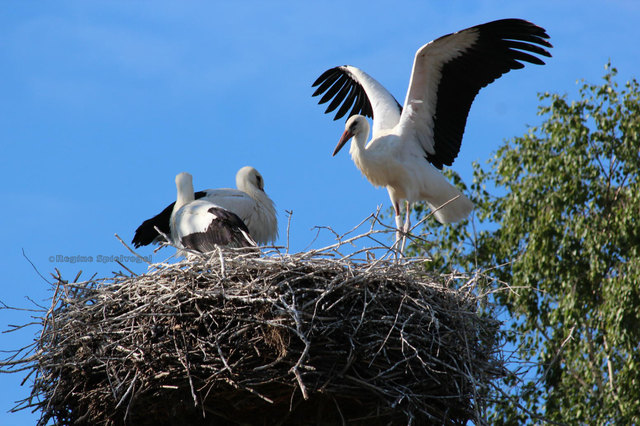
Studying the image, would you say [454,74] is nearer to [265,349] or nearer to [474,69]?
[474,69]

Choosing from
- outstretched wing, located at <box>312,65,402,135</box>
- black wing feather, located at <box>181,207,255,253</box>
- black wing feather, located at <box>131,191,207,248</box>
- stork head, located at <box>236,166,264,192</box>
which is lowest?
black wing feather, located at <box>181,207,255,253</box>

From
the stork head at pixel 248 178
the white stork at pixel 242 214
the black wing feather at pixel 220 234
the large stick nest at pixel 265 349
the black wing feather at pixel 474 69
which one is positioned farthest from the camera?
the stork head at pixel 248 178

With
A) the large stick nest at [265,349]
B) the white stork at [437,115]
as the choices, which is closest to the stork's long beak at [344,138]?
the white stork at [437,115]

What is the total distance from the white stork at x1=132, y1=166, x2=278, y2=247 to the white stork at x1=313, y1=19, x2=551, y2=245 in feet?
2.77

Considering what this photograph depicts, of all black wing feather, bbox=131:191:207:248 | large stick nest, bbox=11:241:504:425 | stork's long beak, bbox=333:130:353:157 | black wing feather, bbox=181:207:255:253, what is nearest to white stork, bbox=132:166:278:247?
black wing feather, bbox=131:191:207:248

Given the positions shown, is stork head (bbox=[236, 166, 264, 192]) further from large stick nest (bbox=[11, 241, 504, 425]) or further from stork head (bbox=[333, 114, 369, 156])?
large stick nest (bbox=[11, 241, 504, 425])

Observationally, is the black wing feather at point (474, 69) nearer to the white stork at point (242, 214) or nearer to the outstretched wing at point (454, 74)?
the outstretched wing at point (454, 74)

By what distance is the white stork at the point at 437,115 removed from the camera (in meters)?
6.73

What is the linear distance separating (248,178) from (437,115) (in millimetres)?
1610

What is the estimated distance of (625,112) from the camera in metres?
12.0

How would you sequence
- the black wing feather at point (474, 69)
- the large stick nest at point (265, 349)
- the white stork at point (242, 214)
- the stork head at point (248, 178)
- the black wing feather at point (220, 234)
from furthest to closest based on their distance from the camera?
1. the stork head at point (248, 178)
2. the white stork at point (242, 214)
3. the black wing feather at point (474, 69)
4. the black wing feather at point (220, 234)
5. the large stick nest at point (265, 349)

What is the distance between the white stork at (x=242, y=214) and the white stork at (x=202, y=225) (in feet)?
0.65

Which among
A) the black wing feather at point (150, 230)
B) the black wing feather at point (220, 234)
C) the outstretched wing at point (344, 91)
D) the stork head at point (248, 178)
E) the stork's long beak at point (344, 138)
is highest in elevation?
the outstretched wing at point (344, 91)

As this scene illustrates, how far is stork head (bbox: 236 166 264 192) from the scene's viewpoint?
760 cm
